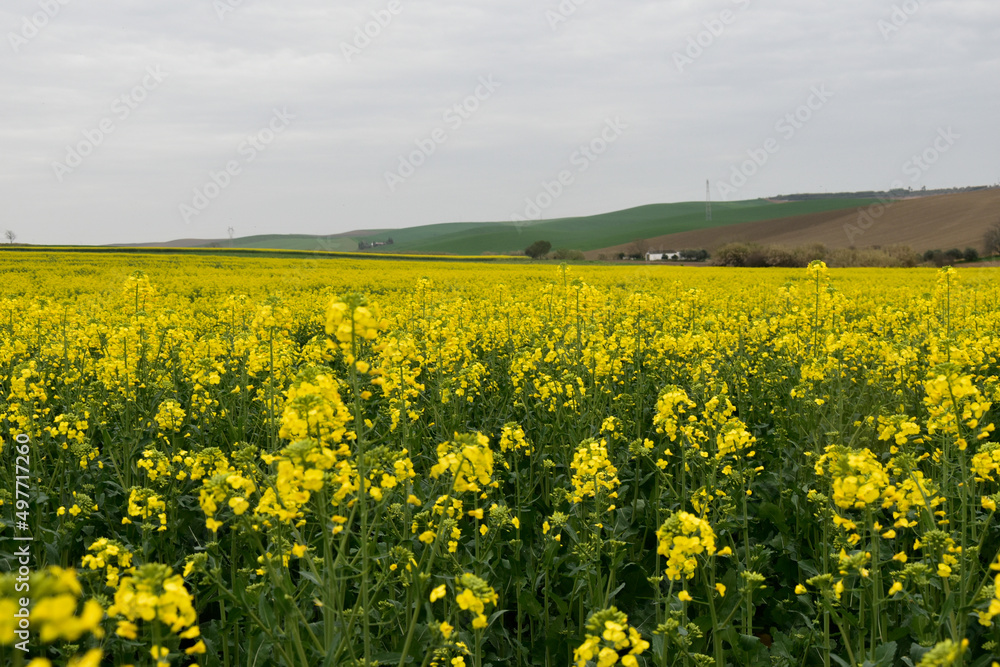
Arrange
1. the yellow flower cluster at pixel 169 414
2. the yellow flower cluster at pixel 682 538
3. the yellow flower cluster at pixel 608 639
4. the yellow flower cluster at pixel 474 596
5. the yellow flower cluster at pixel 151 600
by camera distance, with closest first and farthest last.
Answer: the yellow flower cluster at pixel 151 600
the yellow flower cluster at pixel 608 639
the yellow flower cluster at pixel 474 596
the yellow flower cluster at pixel 682 538
the yellow flower cluster at pixel 169 414

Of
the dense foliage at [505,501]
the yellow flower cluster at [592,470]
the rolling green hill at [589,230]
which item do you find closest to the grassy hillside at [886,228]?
the rolling green hill at [589,230]

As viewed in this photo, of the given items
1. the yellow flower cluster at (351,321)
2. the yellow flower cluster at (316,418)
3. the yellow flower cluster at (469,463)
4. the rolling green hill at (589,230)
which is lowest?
the yellow flower cluster at (469,463)

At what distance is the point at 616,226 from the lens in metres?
110

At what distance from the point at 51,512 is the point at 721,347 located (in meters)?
6.44

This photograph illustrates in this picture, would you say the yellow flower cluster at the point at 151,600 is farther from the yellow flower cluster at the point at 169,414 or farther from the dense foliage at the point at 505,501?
the yellow flower cluster at the point at 169,414

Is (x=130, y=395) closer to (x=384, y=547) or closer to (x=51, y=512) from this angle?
(x=51, y=512)

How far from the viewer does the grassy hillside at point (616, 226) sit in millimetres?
88875

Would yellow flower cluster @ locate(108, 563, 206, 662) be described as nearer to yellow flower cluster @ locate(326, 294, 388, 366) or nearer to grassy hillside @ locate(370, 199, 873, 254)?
yellow flower cluster @ locate(326, 294, 388, 366)

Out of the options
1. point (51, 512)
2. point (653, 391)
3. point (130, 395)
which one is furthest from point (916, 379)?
point (51, 512)

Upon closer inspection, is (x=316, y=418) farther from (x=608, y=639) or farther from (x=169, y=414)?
(x=169, y=414)

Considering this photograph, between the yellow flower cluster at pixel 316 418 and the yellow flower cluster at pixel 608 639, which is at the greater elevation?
the yellow flower cluster at pixel 316 418

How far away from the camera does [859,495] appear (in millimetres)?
2451

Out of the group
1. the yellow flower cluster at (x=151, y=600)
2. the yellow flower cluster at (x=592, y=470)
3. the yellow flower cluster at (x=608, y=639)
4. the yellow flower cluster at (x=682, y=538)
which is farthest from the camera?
the yellow flower cluster at (x=592, y=470)

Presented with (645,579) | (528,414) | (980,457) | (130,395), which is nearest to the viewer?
(980,457)
